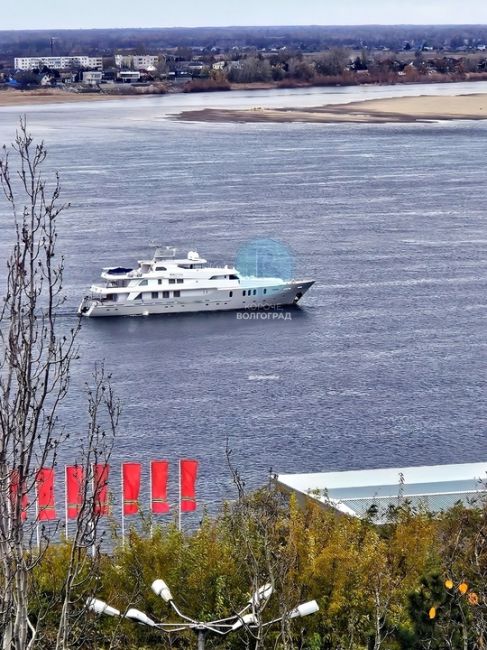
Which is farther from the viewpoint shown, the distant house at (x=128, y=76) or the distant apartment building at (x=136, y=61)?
the distant apartment building at (x=136, y=61)

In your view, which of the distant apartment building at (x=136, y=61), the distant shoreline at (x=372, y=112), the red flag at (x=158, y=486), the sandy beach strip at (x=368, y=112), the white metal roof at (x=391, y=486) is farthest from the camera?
the distant apartment building at (x=136, y=61)

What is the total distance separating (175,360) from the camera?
114 feet

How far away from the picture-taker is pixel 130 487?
20.1 meters

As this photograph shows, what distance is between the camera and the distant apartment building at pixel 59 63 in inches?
6909

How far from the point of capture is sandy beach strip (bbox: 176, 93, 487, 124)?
Answer: 100 meters

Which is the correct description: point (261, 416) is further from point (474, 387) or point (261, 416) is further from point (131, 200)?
point (131, 200)

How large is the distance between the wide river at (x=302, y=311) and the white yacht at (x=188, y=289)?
0.77m

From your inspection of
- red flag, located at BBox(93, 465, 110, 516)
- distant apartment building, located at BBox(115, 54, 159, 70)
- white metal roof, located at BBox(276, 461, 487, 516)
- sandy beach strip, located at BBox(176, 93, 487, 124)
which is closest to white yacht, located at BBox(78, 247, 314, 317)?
white metal roof, located at BBox(276, 461, 487, 516)

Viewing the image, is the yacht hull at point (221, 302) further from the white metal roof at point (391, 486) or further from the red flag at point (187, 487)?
the red flag at point (187, 487)

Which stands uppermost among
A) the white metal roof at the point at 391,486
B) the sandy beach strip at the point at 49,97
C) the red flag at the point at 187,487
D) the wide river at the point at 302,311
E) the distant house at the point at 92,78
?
the red flag at the point at 187,487

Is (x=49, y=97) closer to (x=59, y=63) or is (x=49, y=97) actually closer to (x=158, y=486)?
(x=59, y=63)

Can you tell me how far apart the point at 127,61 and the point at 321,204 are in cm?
11864

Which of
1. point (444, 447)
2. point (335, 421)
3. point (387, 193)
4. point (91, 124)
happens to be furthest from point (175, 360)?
point (91, 124)

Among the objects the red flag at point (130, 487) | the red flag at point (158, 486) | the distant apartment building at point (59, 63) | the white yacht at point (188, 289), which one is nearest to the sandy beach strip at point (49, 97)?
the distant apartment building at point (59, 63)
